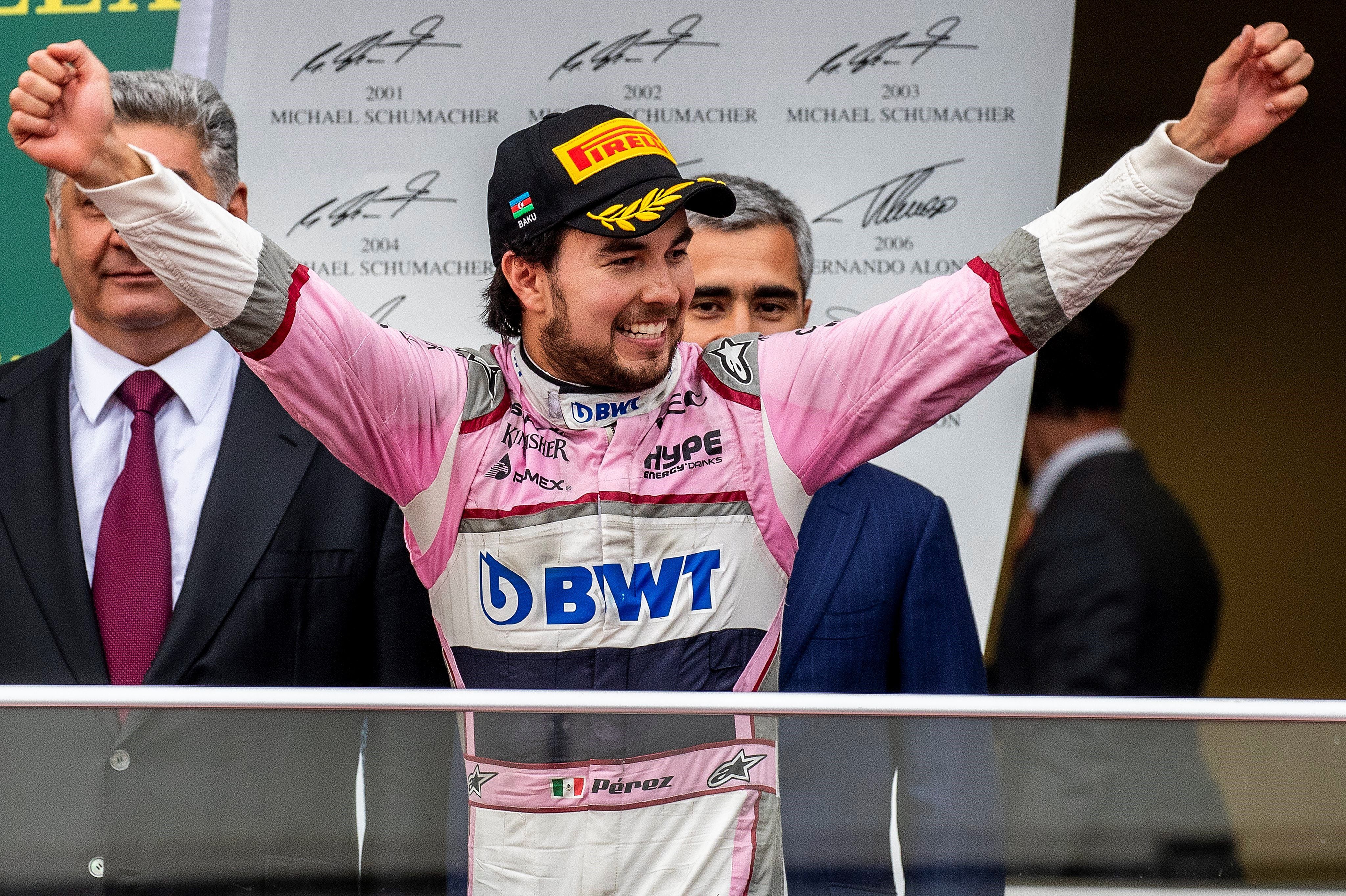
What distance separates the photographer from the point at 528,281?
1.53 metres

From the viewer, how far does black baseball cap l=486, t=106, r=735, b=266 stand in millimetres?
1435

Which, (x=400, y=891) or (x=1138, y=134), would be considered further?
(x=1138, y=134)

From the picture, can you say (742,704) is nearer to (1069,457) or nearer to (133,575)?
(133,575)

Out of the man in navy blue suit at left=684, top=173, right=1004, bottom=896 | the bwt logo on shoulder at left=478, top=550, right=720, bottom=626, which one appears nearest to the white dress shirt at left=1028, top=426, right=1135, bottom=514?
the man in navy blue suit at left=684, top=173, right=1004, bottom=896

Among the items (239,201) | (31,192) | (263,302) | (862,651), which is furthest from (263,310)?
(31,192)

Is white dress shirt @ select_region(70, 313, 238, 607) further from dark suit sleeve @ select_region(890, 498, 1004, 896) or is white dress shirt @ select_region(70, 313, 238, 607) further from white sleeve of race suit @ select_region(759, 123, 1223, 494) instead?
dark suit sleeve @ select_region(890, 498, 1004, 896)

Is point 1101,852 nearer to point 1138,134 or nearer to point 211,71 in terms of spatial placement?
point 1138,134

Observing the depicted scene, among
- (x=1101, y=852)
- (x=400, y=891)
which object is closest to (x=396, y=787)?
(x=400, y=891)

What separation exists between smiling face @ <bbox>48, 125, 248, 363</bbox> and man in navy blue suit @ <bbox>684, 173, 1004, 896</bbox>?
29.5 inches

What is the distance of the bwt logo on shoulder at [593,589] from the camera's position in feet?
4.66

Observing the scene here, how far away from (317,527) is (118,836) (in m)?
0.71

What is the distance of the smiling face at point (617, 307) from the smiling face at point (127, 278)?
0.70 meters

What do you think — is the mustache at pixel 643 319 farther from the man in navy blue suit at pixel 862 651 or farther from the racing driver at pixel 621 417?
the man in navy blue suit at pixel 862 651

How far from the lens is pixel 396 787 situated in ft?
4.03
